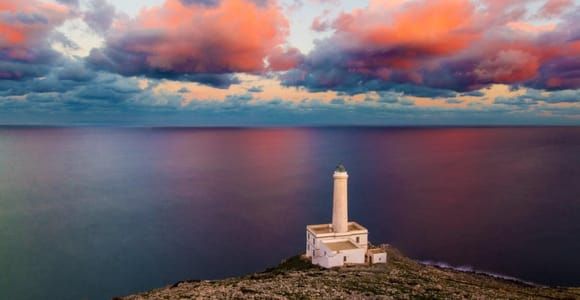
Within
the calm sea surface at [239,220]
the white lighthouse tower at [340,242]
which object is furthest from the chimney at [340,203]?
the calm sea surface at [239,220]

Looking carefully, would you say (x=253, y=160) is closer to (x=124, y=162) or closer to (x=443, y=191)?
(x=124, y=162)

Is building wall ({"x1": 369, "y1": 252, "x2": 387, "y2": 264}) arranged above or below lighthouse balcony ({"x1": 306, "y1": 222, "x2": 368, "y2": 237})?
below

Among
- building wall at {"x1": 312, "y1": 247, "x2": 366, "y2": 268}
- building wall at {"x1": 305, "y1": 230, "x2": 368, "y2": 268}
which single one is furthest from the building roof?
building wall at {"x1": 312, "y1": 247, "x2": 366, "y2": 268}

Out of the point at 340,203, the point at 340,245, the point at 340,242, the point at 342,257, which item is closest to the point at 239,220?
the point at 340,203

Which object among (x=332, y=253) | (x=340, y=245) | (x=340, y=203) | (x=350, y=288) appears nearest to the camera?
(x=350, y=288)

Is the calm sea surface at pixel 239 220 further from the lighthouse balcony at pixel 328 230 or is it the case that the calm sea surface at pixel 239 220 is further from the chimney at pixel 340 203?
the chimney at pixel 340 203

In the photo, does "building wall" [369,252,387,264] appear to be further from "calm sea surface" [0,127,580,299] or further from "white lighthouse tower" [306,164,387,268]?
"calm sea surface" [0,127,580,299]

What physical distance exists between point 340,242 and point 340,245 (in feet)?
4.04

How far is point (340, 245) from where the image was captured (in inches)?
1724

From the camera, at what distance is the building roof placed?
1671 inches

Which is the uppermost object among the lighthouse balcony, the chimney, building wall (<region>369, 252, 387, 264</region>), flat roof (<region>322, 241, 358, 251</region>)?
the chimney

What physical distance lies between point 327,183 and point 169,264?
66023mm

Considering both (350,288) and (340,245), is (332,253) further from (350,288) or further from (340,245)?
(350,288)

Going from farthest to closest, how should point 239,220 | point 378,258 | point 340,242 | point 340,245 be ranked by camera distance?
point 239,220 → point 340,242 → point 340,245 → point 378,258
